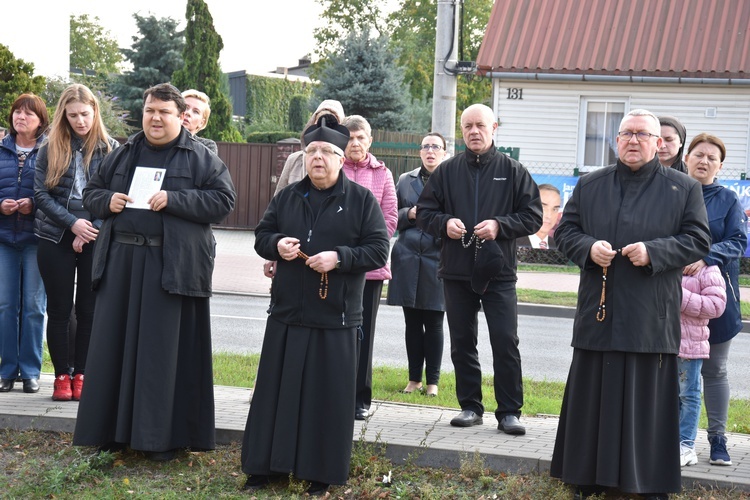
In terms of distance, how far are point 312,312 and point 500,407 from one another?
1718 millimetres

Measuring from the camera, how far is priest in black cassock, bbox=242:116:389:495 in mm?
5566

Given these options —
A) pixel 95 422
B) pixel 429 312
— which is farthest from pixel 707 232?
pixel 95 422

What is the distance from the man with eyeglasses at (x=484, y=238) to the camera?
21.4ft

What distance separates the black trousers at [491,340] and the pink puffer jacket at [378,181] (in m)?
0.64

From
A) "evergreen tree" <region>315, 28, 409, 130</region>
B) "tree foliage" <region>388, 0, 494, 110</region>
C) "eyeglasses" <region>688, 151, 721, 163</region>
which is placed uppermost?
"tree foliage" <region>388, 0, 494, 110</region>

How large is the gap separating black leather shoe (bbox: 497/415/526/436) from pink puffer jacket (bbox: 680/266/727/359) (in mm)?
1218

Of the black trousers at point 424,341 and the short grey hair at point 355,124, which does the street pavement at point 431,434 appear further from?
the short grey hair at point 355,124

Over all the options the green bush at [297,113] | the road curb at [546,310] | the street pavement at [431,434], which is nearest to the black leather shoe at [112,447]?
the street pavement at [431,434]

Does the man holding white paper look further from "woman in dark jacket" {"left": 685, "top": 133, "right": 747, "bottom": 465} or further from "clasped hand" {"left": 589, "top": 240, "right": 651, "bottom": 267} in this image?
"woman in dark jacket" {"left": 685, "top": 133, "right": 747, "bottom": 465}

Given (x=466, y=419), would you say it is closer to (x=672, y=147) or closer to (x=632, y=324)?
(x=632, y=324)

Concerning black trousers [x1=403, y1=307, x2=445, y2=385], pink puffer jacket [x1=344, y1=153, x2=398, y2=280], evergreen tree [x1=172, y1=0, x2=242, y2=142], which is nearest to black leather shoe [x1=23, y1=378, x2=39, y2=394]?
pink puffer jacket [x1=344, y1=153, x2=398, y2=280]

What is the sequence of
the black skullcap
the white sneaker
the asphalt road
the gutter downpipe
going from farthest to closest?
the gutter downpipe
the asphalt road
the white sneaker
the black skullcap

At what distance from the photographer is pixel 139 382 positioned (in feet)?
19.3

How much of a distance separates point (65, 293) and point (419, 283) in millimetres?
2701
